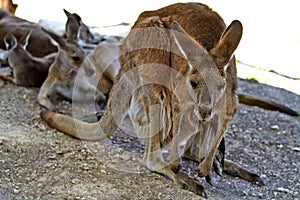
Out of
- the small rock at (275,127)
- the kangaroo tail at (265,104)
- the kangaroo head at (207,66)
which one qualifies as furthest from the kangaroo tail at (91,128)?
the kangaroo tail at (265,104)

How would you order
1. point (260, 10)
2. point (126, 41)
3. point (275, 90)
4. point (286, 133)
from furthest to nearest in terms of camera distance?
point (260, 10) < point (275, 90) < point (286, 133) < point (126, 41)

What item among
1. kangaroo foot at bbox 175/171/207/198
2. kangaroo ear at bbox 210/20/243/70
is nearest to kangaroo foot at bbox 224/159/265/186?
kangaroo foot at bbox 175/171/207/198

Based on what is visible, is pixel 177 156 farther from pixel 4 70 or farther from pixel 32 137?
pixel 4 70

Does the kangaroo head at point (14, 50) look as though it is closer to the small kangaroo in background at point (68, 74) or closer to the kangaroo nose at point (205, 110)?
the small kangaroo in background at point (68, 74)

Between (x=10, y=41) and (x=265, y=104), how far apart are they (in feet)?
8.17

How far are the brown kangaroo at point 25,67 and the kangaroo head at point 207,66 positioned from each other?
244cm

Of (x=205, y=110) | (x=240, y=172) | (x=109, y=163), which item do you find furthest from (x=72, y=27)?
(x=205, y=110)

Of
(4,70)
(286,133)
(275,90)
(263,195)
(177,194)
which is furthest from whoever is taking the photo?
(275,90)

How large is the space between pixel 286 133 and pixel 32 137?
2.10 m

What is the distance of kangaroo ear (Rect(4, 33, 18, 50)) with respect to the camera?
5.24m

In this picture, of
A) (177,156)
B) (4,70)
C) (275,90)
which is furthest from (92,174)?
(275,90)

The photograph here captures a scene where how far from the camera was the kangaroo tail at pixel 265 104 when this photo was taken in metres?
5.12

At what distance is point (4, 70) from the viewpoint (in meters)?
5.38

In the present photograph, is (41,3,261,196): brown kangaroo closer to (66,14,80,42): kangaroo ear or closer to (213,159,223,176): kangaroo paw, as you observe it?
(213,159,223,176): kangaroo paw
